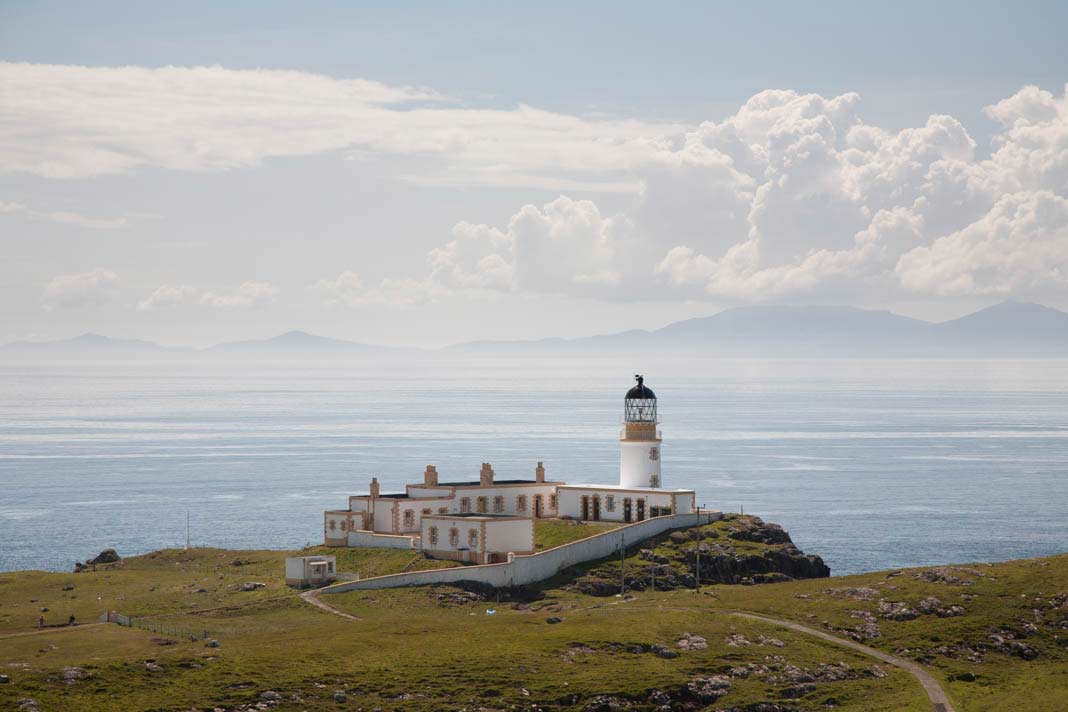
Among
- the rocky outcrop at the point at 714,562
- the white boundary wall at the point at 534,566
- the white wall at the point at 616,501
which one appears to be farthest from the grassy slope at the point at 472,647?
the white wall at the point at 616,501

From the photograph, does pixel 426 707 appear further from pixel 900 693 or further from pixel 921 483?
pixel 921 483

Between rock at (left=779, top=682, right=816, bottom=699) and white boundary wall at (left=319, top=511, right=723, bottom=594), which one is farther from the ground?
white boundary wall at (left=319, top=511, right=723, bottom=594)

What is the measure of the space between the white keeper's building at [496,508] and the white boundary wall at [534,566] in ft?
7.64

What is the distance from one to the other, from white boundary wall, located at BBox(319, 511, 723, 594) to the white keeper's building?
2330 mm

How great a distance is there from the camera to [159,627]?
3000 inches

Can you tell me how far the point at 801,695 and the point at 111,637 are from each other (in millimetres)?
35283

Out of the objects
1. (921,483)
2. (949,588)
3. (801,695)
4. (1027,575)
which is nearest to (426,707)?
(801,695)

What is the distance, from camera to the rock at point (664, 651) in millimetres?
71688

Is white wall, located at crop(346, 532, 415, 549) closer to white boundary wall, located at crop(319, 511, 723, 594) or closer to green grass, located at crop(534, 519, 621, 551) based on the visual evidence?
white boundary wall, located at crop(319, 511, 723, 594)

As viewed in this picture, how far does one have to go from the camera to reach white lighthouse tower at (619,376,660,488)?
107125 millimetres

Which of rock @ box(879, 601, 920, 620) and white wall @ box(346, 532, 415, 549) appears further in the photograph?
white wall @ box(346, 532, 415, 549)

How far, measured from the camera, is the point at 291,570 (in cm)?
8956

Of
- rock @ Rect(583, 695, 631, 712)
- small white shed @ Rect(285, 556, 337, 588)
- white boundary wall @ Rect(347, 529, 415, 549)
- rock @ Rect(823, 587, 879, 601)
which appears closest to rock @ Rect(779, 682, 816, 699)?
rock @ Rect(583, 695, 631, 712)

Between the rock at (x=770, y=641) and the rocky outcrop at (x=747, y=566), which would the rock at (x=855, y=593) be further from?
the rocky outcrop at (x=747, y=566)
